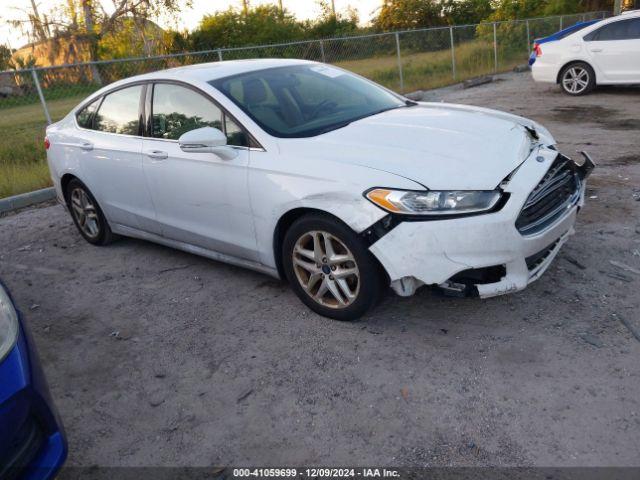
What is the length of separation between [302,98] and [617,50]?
30.3 ft

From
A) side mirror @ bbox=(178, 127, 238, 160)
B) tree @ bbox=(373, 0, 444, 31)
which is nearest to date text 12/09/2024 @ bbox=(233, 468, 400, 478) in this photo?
side mirror @ bbox=(178, 127, 238, 160)

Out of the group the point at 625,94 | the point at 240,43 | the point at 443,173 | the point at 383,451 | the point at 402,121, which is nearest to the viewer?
the point at 383,451

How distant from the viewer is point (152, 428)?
283cm

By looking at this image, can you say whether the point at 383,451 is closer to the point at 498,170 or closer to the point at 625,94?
the point at 498,170

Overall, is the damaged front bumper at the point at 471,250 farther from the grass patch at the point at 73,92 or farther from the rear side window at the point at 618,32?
the rear side window at the point at 618,32

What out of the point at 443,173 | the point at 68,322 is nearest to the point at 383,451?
the point at 443,173

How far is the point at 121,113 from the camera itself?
4.75 metres

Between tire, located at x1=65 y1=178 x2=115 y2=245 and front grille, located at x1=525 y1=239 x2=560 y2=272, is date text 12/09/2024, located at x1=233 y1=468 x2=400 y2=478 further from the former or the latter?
tire, located at x1=65 y1=178 x2=115 y2=245

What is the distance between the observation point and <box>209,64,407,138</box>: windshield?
3781 mm

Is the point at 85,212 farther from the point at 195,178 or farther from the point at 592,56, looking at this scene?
the point at 592,56

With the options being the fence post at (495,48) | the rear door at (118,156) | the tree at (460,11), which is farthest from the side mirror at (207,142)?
the tree at (460,11)

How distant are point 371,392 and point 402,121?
72.6 inches

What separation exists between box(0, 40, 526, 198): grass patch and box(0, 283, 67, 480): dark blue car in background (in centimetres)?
607

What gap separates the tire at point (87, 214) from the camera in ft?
17.2
